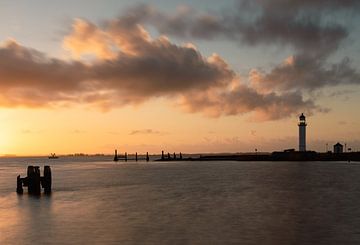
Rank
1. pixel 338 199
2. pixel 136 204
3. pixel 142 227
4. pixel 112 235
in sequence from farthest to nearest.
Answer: pixel 338 199 < pixel 136 204 < pixel 142 227 < pixel 112 235

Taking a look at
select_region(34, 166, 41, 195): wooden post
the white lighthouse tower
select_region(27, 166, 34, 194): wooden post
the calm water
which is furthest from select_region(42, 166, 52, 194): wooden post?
the white lighthouse tower

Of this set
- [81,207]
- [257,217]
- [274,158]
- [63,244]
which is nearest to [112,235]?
[63,244]

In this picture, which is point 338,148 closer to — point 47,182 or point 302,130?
point 302,130

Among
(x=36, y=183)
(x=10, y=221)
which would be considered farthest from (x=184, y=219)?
(x=36, y=183)

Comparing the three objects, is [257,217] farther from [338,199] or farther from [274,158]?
[274,158]

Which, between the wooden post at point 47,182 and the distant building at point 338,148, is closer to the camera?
the wooden post at point 47,182

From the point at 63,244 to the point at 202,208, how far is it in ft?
43.7

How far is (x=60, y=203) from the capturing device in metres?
35.8

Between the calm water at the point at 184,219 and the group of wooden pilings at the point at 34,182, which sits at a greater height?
the group of wooden pilings at the point at 34,182

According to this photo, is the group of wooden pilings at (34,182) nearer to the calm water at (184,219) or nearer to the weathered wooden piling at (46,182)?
the weathered wooden piling at (46,182)

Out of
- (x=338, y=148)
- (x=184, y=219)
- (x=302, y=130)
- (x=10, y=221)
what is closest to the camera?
(x=184, y=219)

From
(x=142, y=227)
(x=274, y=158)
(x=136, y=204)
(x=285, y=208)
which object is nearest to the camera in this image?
(x=142, y=227)

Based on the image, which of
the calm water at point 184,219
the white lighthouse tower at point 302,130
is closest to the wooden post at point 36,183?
the calm water at point 184,219

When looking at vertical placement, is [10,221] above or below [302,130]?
below
